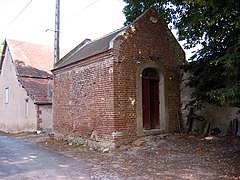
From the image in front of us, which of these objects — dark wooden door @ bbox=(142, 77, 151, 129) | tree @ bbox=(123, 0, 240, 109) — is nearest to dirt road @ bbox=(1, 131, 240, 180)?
dark wooden door @ bbox=(142, 77, 151, 129)

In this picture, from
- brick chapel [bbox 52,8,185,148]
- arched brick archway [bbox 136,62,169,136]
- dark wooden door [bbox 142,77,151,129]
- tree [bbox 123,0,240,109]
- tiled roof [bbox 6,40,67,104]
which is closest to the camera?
tree [bbox 123,0,240,109]

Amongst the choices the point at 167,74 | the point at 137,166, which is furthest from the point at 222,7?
the point at 167,74

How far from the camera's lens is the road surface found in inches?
261

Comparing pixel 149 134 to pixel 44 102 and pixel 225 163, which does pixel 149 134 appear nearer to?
pixel 225 163

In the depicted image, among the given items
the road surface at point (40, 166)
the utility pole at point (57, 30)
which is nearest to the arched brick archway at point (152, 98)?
the road surface at point (40, 166)

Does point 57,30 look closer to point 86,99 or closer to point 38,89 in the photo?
point 38,89

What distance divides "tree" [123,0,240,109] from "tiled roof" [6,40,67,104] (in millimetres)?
9743

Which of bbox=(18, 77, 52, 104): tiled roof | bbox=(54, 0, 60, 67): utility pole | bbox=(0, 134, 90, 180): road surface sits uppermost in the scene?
bbox=(54, 0, 60, 67): utility pole

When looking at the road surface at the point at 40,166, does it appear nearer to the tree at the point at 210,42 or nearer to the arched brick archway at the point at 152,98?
the arched brick archway at the point at 152,98

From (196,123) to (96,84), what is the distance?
508cm

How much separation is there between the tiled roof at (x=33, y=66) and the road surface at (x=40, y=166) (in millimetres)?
10135

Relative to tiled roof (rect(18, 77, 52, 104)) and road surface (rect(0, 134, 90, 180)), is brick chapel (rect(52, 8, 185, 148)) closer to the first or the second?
road surface (rect(0, 134, 90, 180))

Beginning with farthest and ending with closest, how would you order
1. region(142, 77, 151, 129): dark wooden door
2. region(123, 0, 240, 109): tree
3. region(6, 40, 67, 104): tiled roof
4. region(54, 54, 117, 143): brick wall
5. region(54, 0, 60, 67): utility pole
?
region(6, 40, 67, 104): tiled roof → region(54, 0, 60, 67): utility pole → region(142, 77, 151, 129): dark wooden door → region(54, 54, 117, 143): brick wall → region(123, 0, 240, 109): tree

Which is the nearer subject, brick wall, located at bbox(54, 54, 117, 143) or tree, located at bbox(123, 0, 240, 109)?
tree, located at bbox(123, 0, 240, 109)
